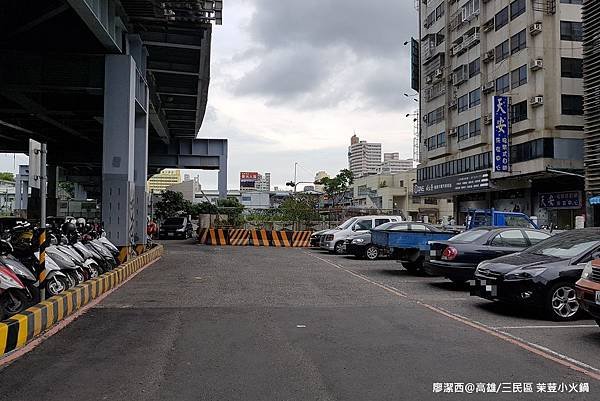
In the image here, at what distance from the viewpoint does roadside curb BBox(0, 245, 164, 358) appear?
6.98m

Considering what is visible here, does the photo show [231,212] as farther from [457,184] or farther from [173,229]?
[457,184]

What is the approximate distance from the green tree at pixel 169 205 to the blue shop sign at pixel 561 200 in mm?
31177

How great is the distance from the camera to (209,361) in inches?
251

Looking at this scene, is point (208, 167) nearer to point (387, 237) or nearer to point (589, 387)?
point (387, 237)

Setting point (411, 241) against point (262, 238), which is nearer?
point (411, 241)

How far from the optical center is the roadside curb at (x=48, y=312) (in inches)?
275

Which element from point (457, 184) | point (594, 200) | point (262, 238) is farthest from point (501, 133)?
point (262, 238)

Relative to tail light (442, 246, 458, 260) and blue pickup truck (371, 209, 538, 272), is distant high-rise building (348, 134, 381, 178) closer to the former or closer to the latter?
blue pickup truck (371, 209, 538, 272)

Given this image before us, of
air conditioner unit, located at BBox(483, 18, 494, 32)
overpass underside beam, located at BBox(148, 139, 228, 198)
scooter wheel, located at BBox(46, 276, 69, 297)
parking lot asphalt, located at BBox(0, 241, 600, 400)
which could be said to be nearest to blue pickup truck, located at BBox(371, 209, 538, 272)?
parking lot asphalt, located at BBox(0, 241, 600, 400)

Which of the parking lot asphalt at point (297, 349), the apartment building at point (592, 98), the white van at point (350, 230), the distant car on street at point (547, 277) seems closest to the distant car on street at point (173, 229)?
the white van at point (350, 230)

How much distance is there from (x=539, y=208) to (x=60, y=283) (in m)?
36.6

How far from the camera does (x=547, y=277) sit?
29.3 ft

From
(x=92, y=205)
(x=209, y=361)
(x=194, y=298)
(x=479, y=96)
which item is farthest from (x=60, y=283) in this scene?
(x=479, y=96)

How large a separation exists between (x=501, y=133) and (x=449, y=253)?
1213 inches
